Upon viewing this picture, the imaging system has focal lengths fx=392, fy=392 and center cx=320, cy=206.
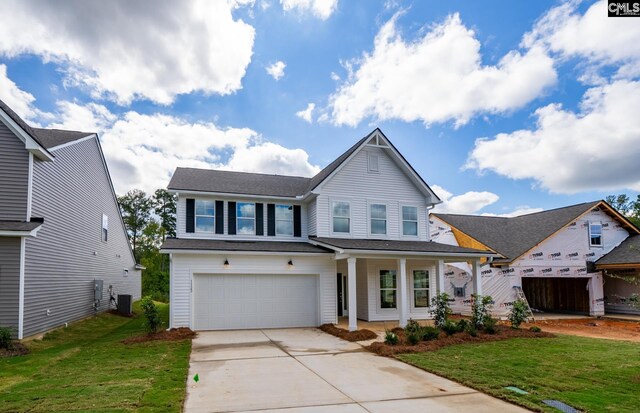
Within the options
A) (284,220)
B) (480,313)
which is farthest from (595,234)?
(284,220)

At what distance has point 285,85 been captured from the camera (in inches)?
714

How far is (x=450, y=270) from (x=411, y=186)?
5829mm

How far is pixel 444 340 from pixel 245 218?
9274 mm

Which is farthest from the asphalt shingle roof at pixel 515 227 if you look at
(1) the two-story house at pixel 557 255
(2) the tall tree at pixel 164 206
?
(2) the tall tree at pixel 164 206

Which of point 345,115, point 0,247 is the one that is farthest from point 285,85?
point 0,247

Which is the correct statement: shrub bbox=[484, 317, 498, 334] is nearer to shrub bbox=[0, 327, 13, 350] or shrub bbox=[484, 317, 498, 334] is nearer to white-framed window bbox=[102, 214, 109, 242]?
shrub bbox=[0, 327, 13, 350]

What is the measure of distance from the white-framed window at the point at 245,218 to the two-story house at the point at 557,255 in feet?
35.4

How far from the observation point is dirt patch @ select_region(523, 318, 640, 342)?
1393cm

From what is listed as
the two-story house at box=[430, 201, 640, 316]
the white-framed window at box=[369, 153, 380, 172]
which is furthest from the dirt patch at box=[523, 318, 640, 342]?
the white-framed window at box=[369, 153, 380, 172]

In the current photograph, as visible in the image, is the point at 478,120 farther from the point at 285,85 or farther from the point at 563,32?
the point at 285,85

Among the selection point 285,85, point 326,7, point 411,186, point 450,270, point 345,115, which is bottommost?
point 450,270

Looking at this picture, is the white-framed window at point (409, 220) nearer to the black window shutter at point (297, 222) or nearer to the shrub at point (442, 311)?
the black window shutter at point (297, 222)

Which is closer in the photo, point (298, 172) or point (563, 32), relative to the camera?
point (563, 32)

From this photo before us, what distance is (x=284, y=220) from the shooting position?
677 inches
